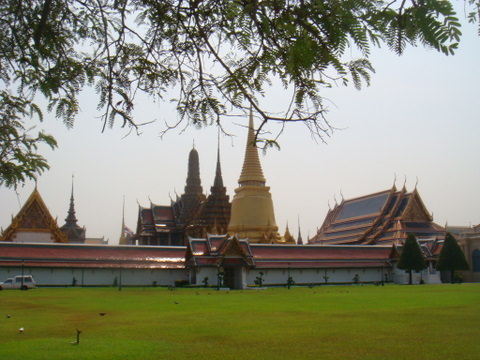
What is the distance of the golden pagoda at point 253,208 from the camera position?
49844 millimetres

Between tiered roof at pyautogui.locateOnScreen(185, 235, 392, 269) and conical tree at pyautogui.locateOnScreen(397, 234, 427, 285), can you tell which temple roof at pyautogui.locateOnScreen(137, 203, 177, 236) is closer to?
tiered roof at pyautogui.locateOnScreen(185, 235, 392, 269)

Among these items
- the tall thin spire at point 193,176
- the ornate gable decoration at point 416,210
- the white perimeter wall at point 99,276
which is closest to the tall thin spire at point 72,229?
A: the tall thin spire at point 193,176

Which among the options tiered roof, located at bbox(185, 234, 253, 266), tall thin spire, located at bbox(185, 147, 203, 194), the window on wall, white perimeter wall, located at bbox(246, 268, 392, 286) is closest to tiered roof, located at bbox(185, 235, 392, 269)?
tiered roof, located at bbox(185, 234, 253, 266)

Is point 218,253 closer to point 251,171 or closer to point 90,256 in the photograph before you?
point 90,256

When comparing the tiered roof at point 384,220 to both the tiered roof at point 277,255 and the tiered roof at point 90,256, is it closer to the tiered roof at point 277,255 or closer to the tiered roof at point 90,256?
the tiered roof at point 277,255

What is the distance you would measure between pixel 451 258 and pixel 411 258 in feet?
9.96

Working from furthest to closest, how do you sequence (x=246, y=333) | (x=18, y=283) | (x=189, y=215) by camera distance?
(x=189, y=215) < (x=18, y=283) < (x=246, y=333)

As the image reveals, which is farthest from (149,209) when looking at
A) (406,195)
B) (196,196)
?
(406,195)

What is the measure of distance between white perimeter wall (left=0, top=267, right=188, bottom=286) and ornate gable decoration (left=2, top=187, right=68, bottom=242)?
6.64 m

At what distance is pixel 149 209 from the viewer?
5938 centimetres

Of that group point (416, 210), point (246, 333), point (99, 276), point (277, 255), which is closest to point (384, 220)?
point (416, 210)

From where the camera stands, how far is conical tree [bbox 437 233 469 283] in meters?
39.1

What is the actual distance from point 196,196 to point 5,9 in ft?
174

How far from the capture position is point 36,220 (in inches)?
1663
